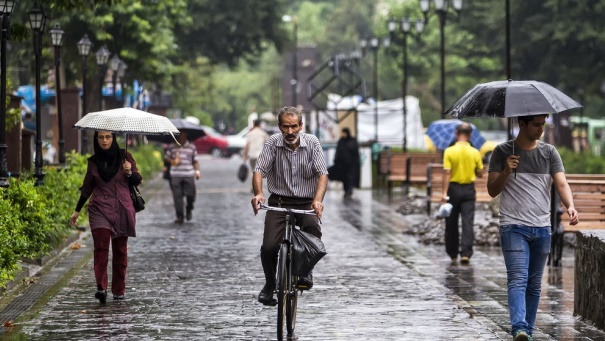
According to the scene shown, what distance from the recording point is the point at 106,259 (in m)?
11.6

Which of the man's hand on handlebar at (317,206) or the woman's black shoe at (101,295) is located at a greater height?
the man's hand on handlebar at (317,206)

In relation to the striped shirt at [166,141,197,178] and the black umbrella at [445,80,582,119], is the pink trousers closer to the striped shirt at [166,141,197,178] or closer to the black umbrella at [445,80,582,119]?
the black umbrella at [445,80,582,119]

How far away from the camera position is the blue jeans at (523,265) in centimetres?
920

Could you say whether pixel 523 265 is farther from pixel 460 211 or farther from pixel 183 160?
pixel 183 160

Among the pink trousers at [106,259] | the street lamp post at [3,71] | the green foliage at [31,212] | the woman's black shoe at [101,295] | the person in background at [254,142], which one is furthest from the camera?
the person in background at [254,142]

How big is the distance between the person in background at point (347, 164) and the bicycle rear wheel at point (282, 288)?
66.1 ft

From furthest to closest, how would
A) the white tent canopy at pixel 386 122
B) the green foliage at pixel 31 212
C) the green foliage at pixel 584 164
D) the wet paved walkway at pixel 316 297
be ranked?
the white tent canopy at pixel 386 122 < the green foliage at pixel 584 164 < the green foliage at pixel 31 212 < the wet paved walkway at pixel 316 297

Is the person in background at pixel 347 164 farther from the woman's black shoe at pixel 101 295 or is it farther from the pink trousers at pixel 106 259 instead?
the woman's black shoe at pixel 101 295

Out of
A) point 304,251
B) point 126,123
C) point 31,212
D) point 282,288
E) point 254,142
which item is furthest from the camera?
point 254,142

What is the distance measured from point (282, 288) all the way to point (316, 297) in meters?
2.92

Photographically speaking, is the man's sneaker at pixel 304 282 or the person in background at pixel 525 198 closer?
the person in background at pixel 525 198

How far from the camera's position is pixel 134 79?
39281 millimetres

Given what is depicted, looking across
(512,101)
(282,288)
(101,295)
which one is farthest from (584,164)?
(282,288)

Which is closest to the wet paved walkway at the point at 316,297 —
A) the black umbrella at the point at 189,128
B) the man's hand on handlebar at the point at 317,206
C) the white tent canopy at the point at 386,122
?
the man's hand on handlebar at the point at 317,206
